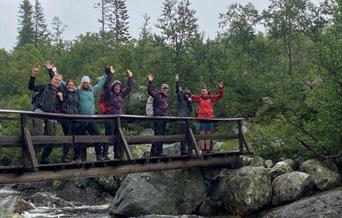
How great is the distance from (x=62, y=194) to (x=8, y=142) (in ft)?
43.6

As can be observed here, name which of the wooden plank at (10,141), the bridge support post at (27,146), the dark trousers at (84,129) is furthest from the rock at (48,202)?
the wooden plank at (10,141)

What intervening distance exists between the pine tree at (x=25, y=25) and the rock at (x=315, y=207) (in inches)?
3117

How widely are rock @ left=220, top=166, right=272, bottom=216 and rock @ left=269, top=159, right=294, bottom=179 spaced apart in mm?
287

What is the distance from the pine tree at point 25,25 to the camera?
89.5 meters

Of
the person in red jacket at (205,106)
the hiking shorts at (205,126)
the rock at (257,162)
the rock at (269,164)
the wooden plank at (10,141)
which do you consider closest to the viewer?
the wooden plank at (10,141)

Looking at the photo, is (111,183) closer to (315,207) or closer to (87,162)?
(87,162)

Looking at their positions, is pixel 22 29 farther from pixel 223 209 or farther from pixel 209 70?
pixel 223 209

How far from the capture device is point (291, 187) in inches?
590

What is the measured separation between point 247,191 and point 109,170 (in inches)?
182

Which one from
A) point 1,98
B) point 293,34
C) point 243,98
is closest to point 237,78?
point 243,98

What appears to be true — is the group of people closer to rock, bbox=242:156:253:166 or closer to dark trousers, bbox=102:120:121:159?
dark trousers, bbox=102:120:121:159

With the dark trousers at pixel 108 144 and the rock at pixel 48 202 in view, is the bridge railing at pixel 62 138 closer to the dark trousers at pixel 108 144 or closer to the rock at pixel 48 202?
the dark trousers at pixel 108 144

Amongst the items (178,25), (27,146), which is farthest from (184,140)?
(178,25)

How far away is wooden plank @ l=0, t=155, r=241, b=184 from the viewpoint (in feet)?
37.2
